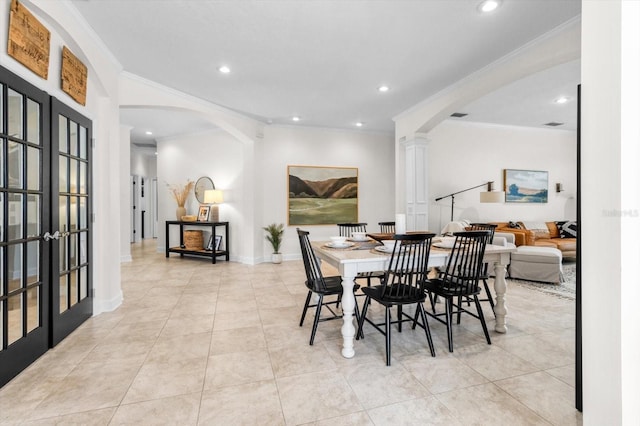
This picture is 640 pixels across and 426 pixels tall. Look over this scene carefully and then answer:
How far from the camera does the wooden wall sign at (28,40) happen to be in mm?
1932

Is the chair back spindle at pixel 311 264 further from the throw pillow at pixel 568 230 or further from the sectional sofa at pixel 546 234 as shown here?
the throw pillow at pixel 568 230

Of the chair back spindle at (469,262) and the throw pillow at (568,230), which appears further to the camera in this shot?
the throw pillow at (568,230)

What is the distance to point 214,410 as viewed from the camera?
5.61 ft

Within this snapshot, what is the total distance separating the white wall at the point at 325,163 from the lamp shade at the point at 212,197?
92 cm

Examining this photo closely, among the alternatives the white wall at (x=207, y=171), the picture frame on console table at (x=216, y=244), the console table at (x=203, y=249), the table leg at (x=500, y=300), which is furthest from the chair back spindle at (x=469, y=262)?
the picture frame on console table at (x=216, y=244)

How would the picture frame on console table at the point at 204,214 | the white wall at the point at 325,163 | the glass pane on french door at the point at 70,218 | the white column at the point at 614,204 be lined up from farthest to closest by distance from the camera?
the picture frame on console table at the point at 204,214
the white wall at the point at 325,163
the glass pane on french door at the point at 70,218
the white column at the point at 614,204

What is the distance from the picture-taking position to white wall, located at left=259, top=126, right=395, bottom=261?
6.28 m

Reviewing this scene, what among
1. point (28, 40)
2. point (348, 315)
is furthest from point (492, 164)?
point (28, 40)

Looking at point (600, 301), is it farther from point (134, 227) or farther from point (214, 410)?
point (134, 227)

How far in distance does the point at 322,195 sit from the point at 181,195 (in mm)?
3135

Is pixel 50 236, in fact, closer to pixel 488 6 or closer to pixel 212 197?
pixel 212 197

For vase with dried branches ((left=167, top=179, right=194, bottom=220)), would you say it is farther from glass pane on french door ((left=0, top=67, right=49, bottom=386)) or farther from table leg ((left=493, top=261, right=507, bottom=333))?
table leg ((left=493, top=261, right=507, bottom=333))
